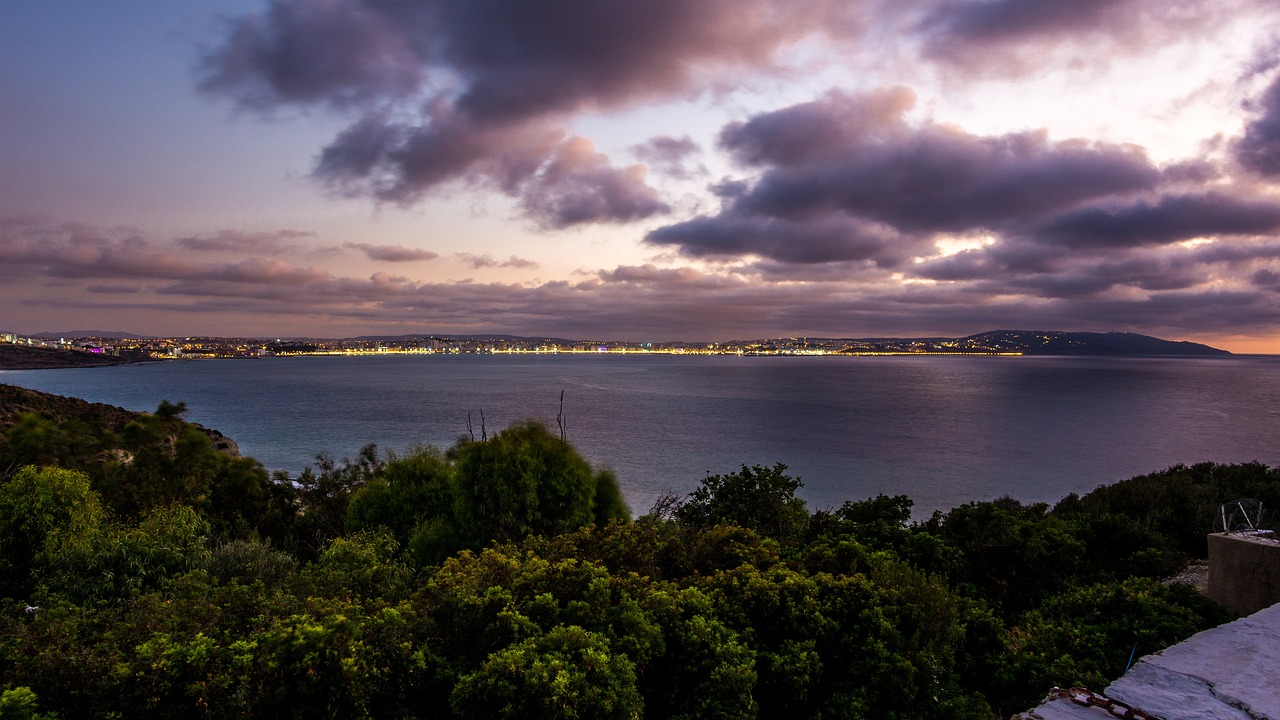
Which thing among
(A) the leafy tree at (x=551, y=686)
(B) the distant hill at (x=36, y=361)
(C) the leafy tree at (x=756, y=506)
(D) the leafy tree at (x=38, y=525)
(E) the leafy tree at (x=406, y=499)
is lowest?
(B) the distant hill at (x=36, y=361)

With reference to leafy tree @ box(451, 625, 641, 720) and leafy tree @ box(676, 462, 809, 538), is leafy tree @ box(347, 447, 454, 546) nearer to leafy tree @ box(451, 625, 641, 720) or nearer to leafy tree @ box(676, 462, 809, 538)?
leafy tree @ box(676, 462, 809, 538)

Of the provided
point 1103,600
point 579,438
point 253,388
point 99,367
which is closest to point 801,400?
point 579,438

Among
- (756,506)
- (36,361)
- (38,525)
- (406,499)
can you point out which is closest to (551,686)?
(38,525)

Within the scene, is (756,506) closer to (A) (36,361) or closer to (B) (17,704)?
(B) (17,704)

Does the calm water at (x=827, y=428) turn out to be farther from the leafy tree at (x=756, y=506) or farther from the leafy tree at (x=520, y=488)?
the leafy tree at (x=756, y=506)

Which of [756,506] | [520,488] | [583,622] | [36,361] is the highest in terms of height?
[583,622]

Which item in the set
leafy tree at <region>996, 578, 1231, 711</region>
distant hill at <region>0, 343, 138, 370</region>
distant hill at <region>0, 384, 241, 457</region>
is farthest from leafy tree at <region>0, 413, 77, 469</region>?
distant hill at <region>0, 343, 138, 370</region>

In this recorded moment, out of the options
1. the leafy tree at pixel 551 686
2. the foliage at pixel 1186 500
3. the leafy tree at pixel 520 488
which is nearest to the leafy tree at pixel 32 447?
the leafy tree at pixel 520 488
